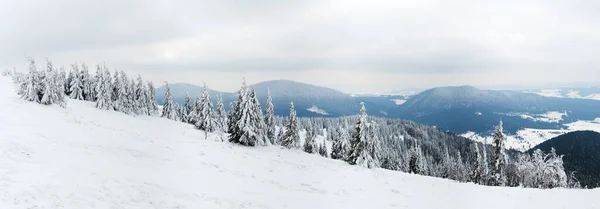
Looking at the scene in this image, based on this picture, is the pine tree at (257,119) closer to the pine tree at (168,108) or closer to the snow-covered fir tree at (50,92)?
the snow-covered fir tree at (50,92)

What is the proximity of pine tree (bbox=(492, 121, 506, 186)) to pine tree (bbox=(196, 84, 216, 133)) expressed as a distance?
4926 centimetres

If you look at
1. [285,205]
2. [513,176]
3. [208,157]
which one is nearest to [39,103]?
[208,157]

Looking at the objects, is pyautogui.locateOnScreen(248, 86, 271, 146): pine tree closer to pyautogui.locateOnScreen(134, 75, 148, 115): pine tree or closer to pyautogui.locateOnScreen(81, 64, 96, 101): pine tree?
pyautogui.locateOnScreen(134, 75, 148, 115): pine tree

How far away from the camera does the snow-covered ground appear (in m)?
14.8

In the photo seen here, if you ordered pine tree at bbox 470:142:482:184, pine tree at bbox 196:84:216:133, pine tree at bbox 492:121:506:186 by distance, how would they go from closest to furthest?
pine tree at bbox 492:121:506:186, pine tree at bbox 196:84:216:133, pine tree at bbox 470:142:482:184

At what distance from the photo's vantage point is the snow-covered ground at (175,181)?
14.8 m

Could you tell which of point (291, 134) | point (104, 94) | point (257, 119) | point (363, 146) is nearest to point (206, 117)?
point (291, 134)

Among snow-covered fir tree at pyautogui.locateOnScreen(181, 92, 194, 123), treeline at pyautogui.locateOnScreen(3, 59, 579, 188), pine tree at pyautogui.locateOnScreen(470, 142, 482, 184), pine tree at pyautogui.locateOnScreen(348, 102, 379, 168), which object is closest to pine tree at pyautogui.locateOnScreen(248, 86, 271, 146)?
treeline at pyautogui.locateOnScreen(3, 59, 579, 188)

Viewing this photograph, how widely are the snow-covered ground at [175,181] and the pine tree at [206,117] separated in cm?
2345

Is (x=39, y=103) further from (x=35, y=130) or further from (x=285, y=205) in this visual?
(x=285, y=205)

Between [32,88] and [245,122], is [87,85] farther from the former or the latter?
[245,122]

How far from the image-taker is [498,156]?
2185 inches

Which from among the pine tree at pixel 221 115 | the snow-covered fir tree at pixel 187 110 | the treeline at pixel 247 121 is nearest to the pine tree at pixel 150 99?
the treeline at pixel 247 121

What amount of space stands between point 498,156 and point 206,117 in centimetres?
5171
